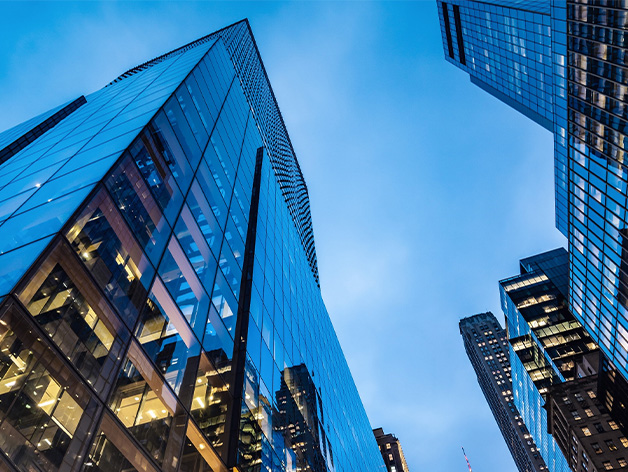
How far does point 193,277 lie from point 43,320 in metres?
7.15

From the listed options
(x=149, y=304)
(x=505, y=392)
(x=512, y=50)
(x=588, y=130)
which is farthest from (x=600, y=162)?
(x=505, y=392)

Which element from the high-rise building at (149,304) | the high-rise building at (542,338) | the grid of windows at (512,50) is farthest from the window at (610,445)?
the high-rise building at (149,304)

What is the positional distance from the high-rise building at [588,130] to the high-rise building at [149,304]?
3828 cm

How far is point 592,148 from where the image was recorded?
152ft

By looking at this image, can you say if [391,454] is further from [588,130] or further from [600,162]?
[588,130]

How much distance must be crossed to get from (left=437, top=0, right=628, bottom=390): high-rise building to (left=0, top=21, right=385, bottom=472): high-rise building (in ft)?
126

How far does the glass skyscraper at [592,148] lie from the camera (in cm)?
4234

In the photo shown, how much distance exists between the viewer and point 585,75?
153 feet

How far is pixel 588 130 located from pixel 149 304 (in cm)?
5216

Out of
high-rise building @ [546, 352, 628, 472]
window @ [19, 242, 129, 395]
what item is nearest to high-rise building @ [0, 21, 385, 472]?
window @ [19, 242, 129, 395]

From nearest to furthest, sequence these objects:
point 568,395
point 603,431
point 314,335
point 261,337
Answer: point 261,337
point 314,335
point 603,431
point 568,395

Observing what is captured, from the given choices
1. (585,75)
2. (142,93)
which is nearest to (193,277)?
(142,93)

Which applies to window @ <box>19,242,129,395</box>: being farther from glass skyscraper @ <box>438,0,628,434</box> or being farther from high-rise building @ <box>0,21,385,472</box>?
glass skyscraper @ <box>438,0,628,434</box>

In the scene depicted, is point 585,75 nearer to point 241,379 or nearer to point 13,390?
point 241,379
